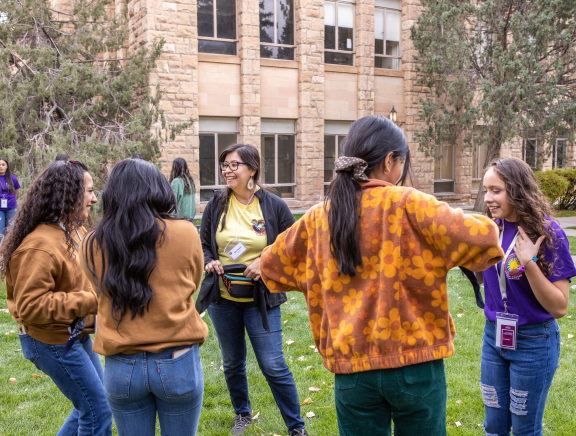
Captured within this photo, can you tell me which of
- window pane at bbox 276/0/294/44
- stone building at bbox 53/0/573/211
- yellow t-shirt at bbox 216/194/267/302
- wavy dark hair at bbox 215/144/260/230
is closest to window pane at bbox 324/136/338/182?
stone building at bbox 53/0/573/211

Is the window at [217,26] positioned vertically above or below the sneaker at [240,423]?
above

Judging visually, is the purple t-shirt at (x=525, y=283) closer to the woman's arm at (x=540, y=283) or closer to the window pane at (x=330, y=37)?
the woman's arm at (x=540, y=283)

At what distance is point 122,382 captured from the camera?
7.99ft

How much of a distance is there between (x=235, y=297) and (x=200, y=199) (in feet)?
45.2

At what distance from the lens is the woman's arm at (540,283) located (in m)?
2.76

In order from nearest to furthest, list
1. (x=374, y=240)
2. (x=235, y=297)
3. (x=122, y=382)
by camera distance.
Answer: (x=374, y=240), (x=122, y=382), (x=235, y=297)

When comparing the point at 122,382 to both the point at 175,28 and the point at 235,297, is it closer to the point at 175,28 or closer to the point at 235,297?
the point at 235,297

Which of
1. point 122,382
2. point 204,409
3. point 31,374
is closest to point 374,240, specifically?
point 122,382

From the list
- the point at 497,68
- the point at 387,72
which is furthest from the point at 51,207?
the point at 387,72

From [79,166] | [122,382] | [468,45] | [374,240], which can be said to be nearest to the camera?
[374,240]

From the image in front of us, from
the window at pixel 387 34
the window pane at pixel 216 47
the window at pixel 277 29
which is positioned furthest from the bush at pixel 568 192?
the window pane at pixel 216 47

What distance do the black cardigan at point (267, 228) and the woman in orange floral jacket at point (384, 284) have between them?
1699 millimetres

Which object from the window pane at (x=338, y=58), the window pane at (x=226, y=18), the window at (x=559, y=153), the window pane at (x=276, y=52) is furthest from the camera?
the window at (x=559, y=153)

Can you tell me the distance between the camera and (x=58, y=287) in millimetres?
2869
